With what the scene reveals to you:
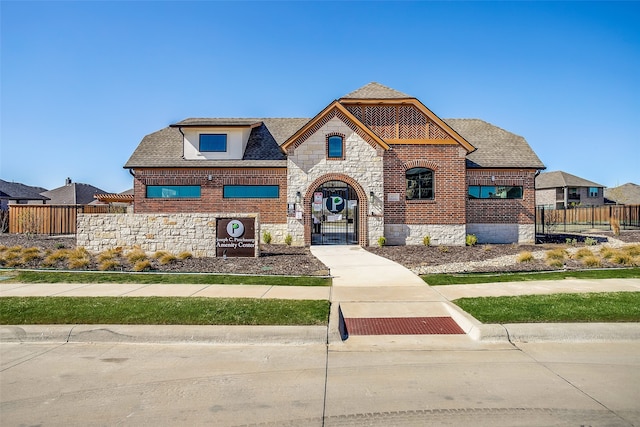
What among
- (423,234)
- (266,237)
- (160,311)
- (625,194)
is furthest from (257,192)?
(625,194)

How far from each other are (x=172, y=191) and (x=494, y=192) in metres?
17.4

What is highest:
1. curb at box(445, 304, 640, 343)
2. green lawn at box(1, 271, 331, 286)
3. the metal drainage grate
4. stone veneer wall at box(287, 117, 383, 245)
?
stone veneer wall at box(287, 117, 383, 245)

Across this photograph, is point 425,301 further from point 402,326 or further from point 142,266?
point 142,266

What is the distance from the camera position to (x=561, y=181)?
62.1m

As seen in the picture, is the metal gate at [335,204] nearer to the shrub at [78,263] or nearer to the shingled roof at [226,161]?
the shingled roof at [226,161]

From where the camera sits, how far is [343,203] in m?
21.0

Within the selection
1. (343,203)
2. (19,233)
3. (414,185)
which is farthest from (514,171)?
(19,233)

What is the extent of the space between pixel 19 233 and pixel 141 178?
11955 millimetres

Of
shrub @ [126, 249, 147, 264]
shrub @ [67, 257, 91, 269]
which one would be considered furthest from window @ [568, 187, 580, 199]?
shrub @ [67, 257, 91, 269]

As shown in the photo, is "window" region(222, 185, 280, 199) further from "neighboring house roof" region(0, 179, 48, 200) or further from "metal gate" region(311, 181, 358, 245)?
"neighboring house roof" region(0, 179, 48, 200)

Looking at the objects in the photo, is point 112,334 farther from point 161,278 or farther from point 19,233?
point 19,233

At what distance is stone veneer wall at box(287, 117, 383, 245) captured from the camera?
19.9 m

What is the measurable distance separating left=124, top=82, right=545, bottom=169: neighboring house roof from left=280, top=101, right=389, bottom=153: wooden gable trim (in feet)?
0.15

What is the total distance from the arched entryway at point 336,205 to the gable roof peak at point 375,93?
4307mm
